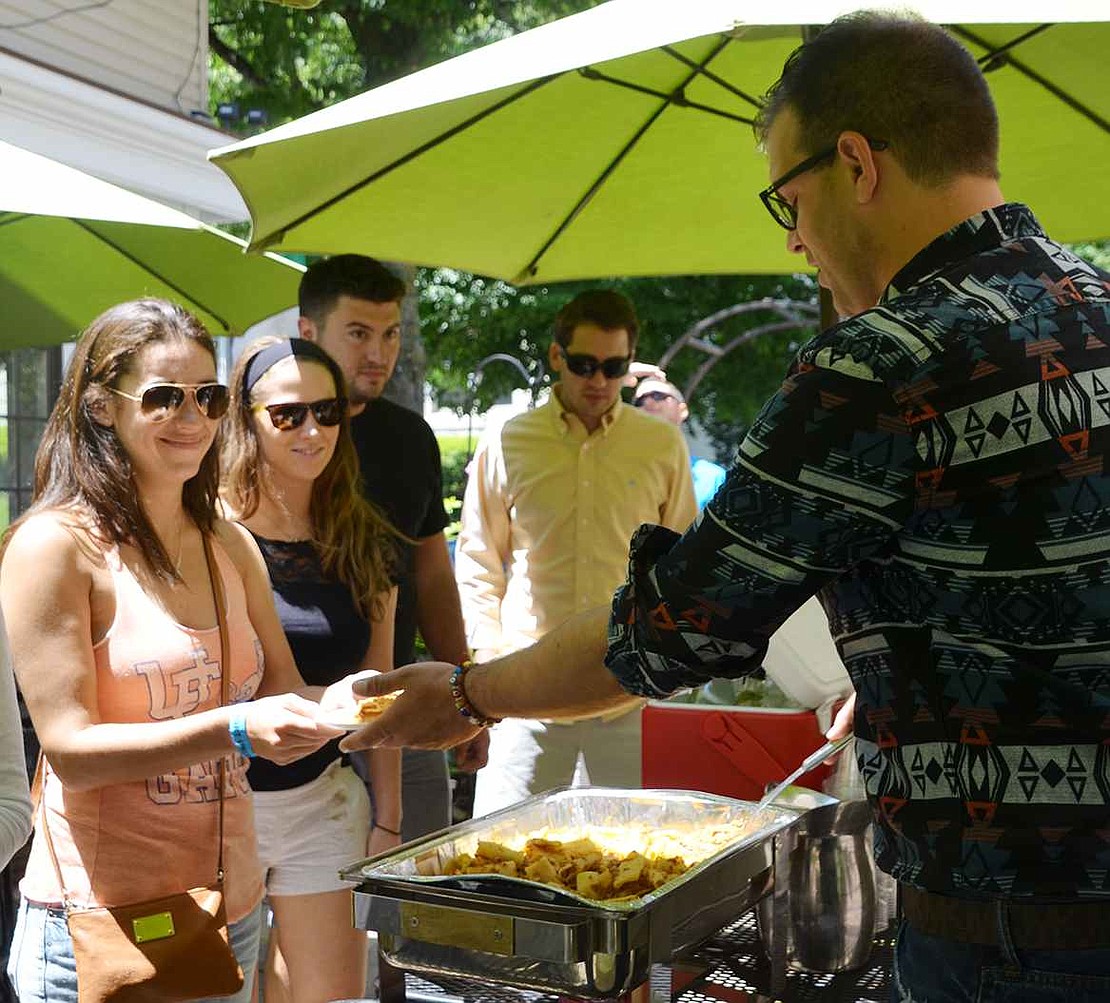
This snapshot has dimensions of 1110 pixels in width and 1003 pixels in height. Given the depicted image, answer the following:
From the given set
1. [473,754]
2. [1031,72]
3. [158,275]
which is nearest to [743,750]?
[473,754]

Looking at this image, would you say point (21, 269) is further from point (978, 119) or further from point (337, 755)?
point (978, 119)

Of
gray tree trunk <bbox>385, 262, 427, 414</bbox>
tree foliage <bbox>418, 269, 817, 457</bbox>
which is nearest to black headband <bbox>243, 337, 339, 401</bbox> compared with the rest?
gray tree trunk <bbox>385, 262, 427, 414</bbox>

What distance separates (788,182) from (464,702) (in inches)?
40.8

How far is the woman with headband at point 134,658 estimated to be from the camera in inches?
97.0

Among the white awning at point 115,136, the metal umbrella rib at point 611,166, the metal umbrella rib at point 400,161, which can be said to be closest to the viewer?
the metal umbrella rib at point 400,161

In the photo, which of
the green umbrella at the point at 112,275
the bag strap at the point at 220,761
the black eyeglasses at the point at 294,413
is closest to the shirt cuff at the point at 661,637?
the bag strap at the point at 220,761

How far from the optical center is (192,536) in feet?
9.38

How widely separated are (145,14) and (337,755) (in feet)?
22.8

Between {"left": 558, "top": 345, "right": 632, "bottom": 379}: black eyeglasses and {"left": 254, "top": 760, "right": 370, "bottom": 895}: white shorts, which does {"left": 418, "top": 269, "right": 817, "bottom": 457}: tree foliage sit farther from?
{"left": 254, "top": 760, "right": 370, "bottom": 895}: white shorts

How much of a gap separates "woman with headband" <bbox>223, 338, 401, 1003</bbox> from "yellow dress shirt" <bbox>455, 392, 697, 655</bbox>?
114cm

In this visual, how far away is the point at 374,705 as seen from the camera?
260 cm

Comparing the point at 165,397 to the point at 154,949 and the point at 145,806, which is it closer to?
the point at 145,806

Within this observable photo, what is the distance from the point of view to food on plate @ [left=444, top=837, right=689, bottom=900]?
7.07 feet

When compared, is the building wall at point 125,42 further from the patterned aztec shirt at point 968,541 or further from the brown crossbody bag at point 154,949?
the patterned aztec shirt at point 968,541
